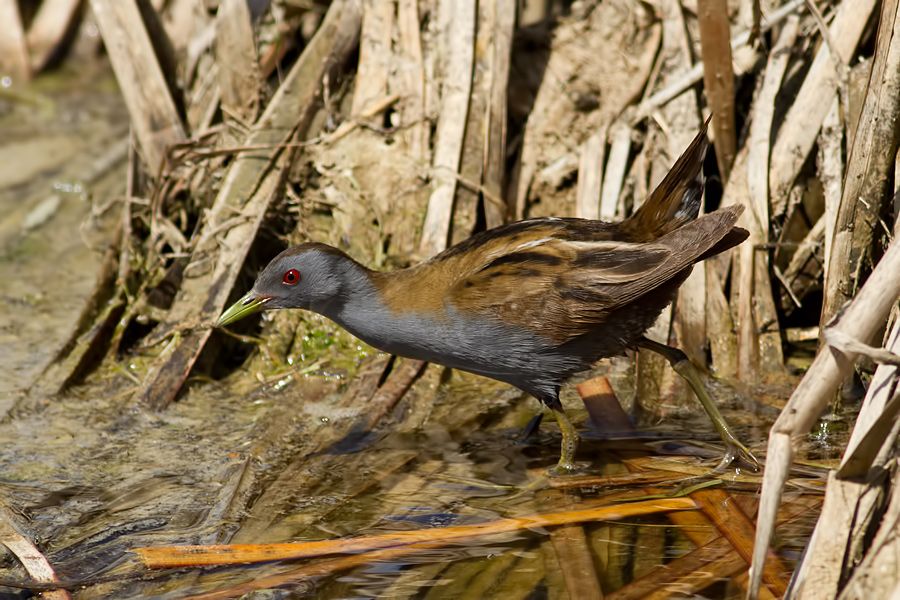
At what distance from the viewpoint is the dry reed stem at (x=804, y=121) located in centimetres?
437

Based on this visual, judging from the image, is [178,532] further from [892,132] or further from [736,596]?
[892,132]

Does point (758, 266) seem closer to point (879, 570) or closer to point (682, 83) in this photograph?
point (682, 83)

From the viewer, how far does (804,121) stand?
4426mm

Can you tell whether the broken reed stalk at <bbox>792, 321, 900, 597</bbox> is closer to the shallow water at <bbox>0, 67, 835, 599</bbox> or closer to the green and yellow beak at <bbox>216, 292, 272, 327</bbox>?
the shallow water at <bbox>0, 67, 835, 599</bbox>

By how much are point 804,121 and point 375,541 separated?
252 centimetres

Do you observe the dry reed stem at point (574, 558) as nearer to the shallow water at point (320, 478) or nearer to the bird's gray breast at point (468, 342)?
the shallow water at point (320, 478)

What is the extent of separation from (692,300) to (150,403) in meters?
2.20

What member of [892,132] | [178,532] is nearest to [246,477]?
[178,532]

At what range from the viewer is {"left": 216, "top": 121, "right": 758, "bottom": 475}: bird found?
3.45 meters

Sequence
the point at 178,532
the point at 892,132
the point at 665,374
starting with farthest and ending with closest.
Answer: the point at 665,374 < the point at 892,132 < the point at 178,532

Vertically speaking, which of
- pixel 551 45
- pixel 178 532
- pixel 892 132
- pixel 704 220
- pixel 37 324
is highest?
pixel 551 45

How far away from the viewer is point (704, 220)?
3430 millimetres

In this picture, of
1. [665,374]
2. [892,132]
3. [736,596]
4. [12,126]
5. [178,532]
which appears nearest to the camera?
[736,596]

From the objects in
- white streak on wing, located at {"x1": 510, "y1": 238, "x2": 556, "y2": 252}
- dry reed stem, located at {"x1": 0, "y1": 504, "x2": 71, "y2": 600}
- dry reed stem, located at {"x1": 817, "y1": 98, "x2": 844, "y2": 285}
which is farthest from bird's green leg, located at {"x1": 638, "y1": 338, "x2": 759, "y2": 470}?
dry reed stem, located at {"x1": 0, "y1": 504, "x2": 71, "y2": 600}
